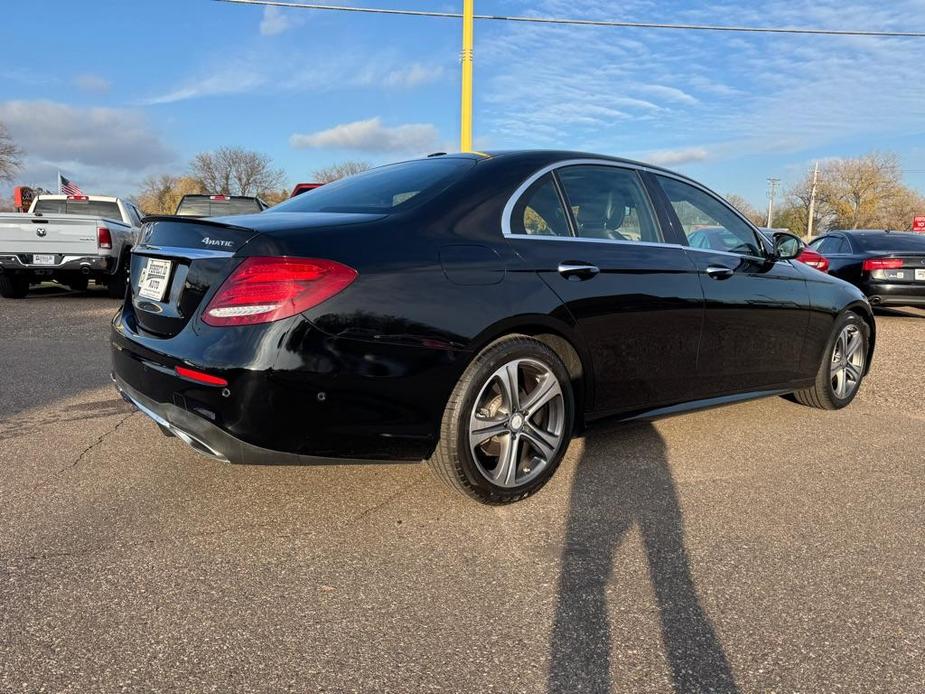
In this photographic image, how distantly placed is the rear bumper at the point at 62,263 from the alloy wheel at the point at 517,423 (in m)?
9.05

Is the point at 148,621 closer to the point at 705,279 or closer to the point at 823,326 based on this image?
the point at 705,279

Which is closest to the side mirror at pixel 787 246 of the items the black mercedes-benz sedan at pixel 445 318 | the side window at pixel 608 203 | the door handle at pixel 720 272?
the black mercedes-benz sedan at pixel 445 318

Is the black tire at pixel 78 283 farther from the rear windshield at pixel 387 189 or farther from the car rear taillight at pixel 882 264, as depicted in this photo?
the car rear taillight at pixel 882 264

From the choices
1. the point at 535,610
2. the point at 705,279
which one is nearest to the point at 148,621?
the point at 535,610

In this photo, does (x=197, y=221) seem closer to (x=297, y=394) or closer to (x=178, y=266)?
(x=178, y=266)

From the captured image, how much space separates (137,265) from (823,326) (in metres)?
4.22

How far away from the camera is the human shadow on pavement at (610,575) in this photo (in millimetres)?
1977

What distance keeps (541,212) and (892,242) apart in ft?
31.5

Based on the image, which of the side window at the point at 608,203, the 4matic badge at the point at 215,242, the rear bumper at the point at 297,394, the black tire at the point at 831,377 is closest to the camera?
the rear bumper at the point at 297,394

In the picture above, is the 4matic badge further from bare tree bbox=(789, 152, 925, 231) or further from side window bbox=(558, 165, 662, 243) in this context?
bare tree bbox=(789, 152, 925, 231)

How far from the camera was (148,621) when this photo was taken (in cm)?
215

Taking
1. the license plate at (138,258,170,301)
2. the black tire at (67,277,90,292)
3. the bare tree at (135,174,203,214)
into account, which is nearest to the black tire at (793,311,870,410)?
the license plate at (138,258,170,301)

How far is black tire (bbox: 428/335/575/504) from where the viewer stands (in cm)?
286

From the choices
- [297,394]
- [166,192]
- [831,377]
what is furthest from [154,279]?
[166,192]
